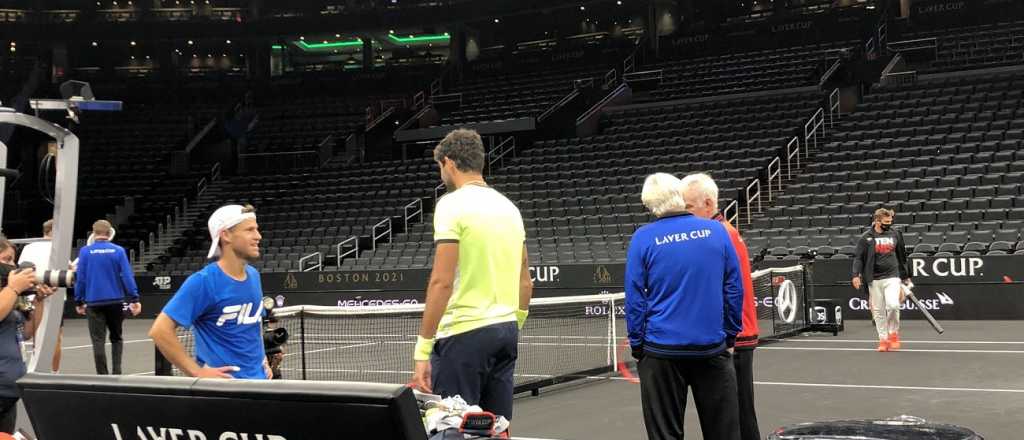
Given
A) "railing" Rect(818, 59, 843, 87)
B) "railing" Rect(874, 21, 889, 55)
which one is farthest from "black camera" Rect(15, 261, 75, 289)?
"railing" Rect(874, 21, 889, 55)

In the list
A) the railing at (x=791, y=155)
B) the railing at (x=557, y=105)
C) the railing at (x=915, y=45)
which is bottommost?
the railing at (x=791, y=155)

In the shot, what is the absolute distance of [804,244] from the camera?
64.5ft

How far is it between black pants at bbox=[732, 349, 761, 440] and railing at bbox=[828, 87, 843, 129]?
22.2 meters

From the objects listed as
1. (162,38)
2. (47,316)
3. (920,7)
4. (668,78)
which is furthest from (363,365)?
(162,38)

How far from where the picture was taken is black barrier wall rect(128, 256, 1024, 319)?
663 inches

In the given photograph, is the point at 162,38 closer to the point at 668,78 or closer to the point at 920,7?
the point at 668,78

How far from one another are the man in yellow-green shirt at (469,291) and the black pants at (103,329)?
25.5 feet

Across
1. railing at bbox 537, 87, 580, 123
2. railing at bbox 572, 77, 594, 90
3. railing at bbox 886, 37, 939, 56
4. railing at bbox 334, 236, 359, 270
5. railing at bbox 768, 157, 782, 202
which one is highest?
railing at bbox 886, 37, 939, 56

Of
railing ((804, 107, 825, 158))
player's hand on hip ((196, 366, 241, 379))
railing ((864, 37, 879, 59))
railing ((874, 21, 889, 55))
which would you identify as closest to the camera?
player's hand on hip ((196, 366, 241, 379))

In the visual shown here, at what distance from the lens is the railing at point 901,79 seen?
28.4m

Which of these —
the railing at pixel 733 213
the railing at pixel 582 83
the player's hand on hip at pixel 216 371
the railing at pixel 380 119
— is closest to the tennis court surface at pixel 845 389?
the player's hand on hip at pixel 216 371

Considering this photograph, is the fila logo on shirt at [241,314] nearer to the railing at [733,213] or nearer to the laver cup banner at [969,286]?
the laver cup banner at [969,286]

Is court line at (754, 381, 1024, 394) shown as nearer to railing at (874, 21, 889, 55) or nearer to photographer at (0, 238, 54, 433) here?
photographer at (0, 238, 54, 433)

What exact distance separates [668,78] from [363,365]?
23653mm
